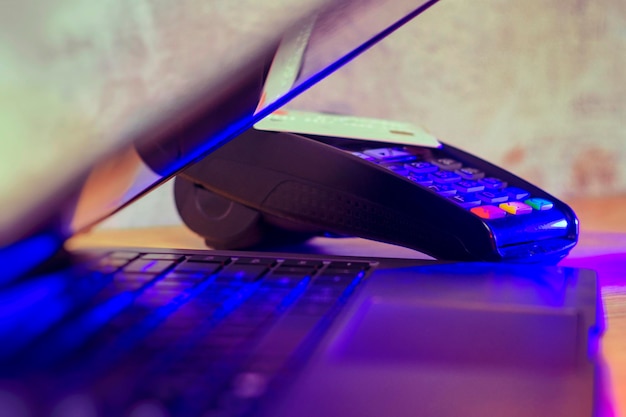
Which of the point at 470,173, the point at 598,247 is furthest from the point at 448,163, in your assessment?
the point at 598,247

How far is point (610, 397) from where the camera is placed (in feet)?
0.90

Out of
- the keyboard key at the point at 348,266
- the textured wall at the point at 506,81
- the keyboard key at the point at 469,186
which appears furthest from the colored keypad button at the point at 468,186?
the textured wall at the point at 506,81

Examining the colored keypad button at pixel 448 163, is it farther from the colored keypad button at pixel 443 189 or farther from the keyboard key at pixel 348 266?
the keyboard key at pixel 348 266

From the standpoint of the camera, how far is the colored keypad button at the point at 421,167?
492 millimetres

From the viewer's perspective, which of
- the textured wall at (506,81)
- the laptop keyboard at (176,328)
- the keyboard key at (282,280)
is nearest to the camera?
the laptop keyboard at (176,328)

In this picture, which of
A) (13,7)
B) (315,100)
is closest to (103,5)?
(13,7)

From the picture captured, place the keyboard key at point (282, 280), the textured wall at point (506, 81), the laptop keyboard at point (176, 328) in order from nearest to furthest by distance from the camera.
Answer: the laptop keyboard at point (176, 328)
the keyboard key at point (282, 280)
the textured wall at point (506, 81)

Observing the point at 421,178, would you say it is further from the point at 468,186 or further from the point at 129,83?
the point at 129,83

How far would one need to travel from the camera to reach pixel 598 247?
0.57 metres

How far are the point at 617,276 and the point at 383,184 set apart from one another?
0.52 ft

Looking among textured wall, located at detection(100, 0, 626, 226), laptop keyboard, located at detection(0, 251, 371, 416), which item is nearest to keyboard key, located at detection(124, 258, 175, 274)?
laptop keyboard, located at detection(0, 251, 371, 416)

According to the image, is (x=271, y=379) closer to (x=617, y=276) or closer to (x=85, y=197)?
(x=85, y=197)

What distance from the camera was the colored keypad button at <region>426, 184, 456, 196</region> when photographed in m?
0.46

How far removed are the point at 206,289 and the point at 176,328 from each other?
2.4 inches
